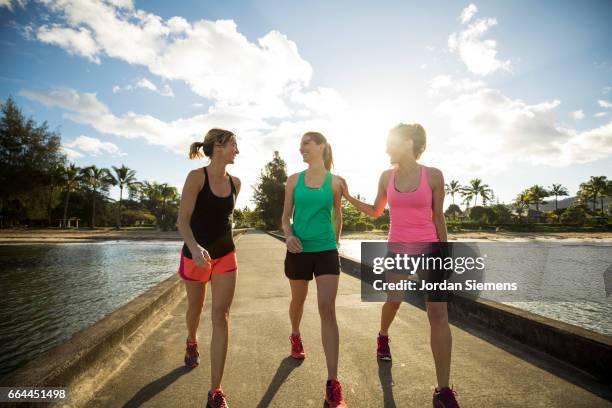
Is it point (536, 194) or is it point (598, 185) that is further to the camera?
point (536, 194)

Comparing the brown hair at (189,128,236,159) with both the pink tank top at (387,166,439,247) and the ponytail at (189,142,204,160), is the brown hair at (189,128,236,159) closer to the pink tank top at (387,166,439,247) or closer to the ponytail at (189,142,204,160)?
the ponytail at (189,142,204,160)

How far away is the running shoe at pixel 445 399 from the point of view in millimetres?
2312

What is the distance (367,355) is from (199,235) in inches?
81.7

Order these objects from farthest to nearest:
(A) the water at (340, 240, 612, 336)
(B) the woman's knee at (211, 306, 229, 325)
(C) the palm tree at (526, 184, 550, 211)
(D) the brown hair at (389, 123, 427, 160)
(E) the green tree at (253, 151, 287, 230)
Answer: (C) the palm tree at (526, 184, 550, 211)
(E) the green tree at (253, 151, 287, 230)
(A) the water at (340, 240, 612, 336)
(D) the brown hair at (389, 123, 427, 160)
(B) the woman's knee at (211, 306, 229, 325)

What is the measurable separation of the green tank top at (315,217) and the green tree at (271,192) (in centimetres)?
5650

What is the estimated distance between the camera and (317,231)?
9.27 ft

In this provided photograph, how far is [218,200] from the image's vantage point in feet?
9.00

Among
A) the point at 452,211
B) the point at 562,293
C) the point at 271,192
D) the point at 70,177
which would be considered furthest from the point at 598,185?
the point at 70,177

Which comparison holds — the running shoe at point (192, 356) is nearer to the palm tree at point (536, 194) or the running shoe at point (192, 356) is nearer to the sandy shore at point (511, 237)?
the sandy shore at point (511, 237)

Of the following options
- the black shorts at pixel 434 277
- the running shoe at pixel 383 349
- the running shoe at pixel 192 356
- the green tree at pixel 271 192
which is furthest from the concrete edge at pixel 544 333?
the green tree at pixel 271 192

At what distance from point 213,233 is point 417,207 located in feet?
5.51

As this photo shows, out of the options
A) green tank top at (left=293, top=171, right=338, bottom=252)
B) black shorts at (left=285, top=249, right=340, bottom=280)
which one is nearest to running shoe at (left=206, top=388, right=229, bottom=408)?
black shorts at (left=285, top=249, right=340, bottom=280)

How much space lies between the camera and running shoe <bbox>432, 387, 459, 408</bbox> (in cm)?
231

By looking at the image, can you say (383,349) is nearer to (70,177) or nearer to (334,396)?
(334,396)
